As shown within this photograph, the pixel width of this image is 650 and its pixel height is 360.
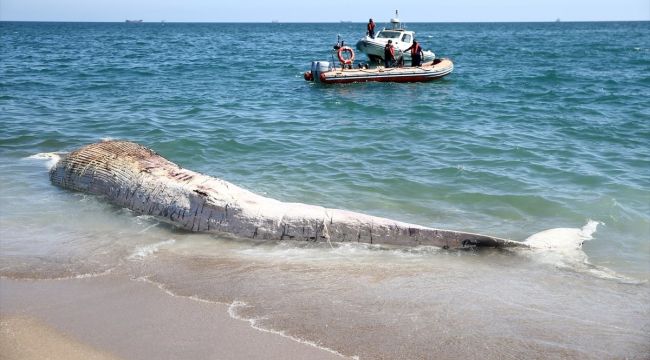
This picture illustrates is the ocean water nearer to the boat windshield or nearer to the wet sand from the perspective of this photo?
the wet sand

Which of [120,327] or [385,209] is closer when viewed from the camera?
[120,327]

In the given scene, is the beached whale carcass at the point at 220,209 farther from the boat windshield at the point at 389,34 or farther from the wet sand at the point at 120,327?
the boat windshield at the point at 389,34

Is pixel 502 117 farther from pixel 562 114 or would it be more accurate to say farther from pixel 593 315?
pixel 593 315

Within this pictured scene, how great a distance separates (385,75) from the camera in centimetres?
2283

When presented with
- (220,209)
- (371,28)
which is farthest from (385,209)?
(371,28)

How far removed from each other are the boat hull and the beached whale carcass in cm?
1475

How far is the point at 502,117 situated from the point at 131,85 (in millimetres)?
13073

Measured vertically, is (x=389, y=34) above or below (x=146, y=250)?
above

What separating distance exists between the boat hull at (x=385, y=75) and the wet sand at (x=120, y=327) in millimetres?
17633

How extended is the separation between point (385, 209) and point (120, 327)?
437 cm

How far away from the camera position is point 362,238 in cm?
652

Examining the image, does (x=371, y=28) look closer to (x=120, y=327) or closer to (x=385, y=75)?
(x=385, y=75)

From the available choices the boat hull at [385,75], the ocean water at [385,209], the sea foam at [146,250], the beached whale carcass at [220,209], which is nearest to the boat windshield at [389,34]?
the boat hull at [385,75]

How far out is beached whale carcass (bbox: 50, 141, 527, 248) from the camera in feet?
21.1
